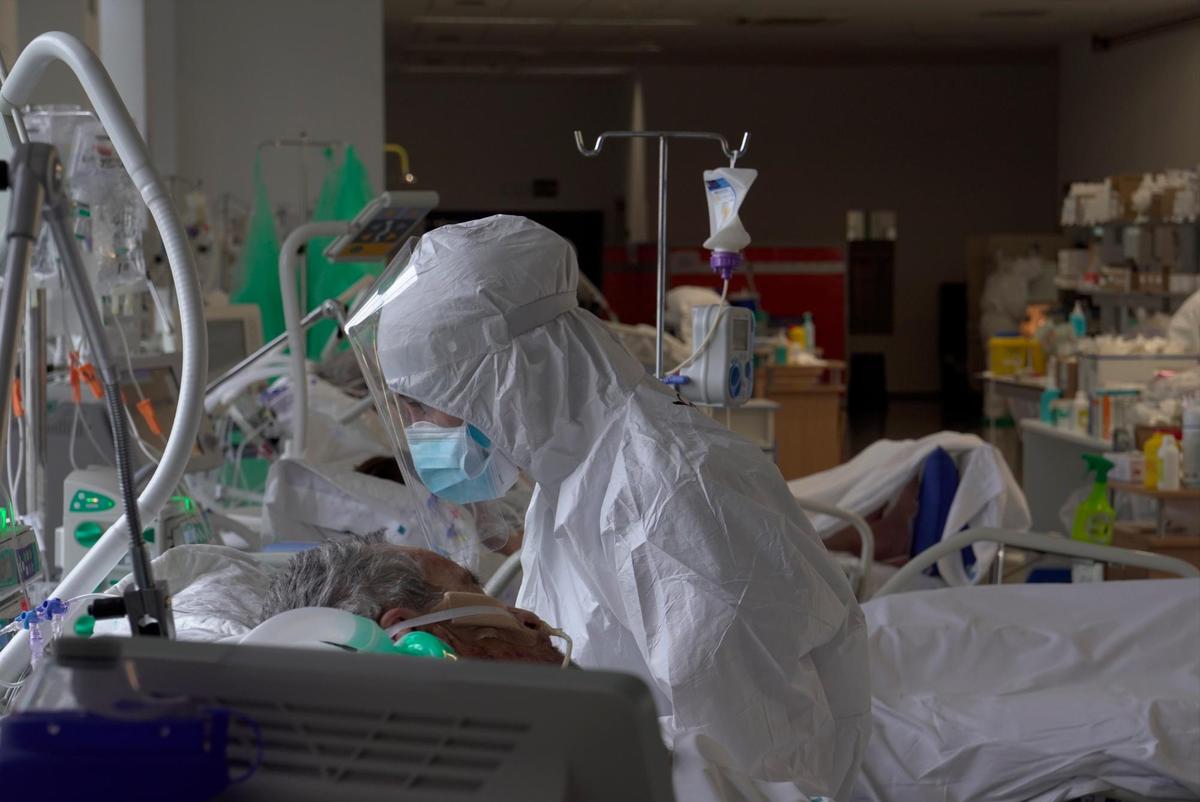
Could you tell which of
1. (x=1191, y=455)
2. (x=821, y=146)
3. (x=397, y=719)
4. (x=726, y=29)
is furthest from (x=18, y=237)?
(x=821, y=146)

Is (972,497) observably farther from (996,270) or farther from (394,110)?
(394,110)

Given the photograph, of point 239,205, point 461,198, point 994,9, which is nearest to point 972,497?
point 239,205

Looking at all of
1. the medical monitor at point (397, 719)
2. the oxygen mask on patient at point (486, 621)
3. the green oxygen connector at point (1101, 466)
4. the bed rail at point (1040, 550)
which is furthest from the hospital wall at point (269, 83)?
the medical monitor at point (397, 719)

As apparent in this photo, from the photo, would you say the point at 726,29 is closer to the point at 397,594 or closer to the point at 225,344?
the point at 225,344

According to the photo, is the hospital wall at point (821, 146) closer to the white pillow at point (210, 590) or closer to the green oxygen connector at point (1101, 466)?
the green oxygen connector at point (1101, 466)

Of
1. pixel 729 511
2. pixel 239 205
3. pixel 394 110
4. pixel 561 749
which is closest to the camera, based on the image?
pixel 561 749

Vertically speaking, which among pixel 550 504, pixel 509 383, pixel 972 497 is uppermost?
pixel 509 383

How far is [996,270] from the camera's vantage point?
1184 centimetres

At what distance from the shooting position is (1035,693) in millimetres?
2443

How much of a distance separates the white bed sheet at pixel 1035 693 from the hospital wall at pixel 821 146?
11032 mm

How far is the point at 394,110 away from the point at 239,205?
728 cm

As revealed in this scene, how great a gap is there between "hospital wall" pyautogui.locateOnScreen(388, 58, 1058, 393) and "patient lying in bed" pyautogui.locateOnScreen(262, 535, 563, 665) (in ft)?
39.7

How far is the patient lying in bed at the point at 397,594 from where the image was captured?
1.51 meters

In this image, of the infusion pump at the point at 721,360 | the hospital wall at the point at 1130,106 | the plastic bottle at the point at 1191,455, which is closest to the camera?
the infusion pump at the point at 721,360
